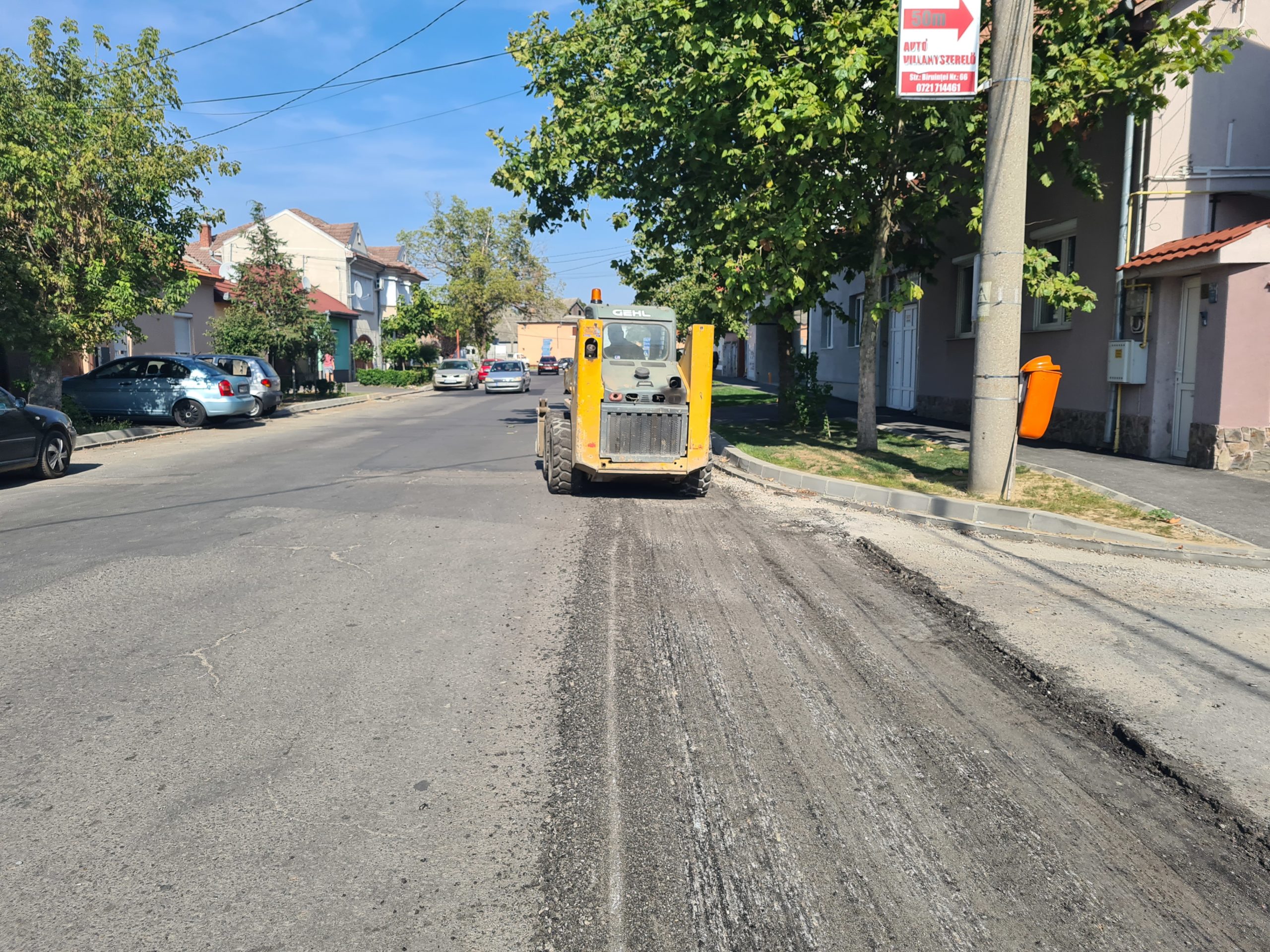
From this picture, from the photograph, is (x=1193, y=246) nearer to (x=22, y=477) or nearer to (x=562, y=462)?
(x=562, y=462)

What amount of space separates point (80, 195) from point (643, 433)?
1298 centimetres

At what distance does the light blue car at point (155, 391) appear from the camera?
2069cm

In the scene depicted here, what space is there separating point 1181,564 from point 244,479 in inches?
420

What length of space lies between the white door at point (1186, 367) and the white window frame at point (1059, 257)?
198cm

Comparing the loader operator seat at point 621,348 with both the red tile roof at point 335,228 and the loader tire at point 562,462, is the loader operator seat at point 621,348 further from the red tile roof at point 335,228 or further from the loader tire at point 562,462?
the red tile roof at point 335,228

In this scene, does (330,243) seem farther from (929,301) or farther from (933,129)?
(933,129)

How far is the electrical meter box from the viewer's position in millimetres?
13227

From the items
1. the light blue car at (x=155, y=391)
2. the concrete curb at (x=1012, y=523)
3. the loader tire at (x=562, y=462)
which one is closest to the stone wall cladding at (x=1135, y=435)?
the concrete curb at (x=1012, y=523)

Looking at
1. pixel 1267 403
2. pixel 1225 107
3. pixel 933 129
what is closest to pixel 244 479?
pixel 933 129

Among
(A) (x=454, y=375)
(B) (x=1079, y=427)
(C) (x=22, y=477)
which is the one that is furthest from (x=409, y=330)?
(B) (x=1079, y=427)

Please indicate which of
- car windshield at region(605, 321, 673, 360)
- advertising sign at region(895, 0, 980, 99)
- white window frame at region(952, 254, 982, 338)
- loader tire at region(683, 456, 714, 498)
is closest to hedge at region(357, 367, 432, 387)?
white window frame at region(952, 254, 982, 338)

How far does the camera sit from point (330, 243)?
51.1 m

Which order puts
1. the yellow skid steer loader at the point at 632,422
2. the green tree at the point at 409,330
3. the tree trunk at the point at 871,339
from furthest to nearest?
1. the green tree at the point at 409,330
2. the tree trunk at the point at 871,339
3. the yellow skid steer loader at the point at 632,422

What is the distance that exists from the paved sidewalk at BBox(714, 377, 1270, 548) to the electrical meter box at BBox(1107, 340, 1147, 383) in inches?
44.5
